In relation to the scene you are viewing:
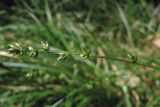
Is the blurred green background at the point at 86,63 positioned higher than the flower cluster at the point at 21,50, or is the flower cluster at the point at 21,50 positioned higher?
the blurred green background at the point at 86,63

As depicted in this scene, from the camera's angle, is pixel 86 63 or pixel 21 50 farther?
pixel 86 63

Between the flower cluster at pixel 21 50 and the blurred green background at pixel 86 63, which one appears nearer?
the flower cluster at pixel 21 50

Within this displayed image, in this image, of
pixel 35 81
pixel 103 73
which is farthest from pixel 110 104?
pixel 35 81

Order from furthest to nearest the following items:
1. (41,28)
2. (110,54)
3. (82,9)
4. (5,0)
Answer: (5,0), (82,9), (41,28), (110,54)

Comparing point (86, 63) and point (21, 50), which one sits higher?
point (86, 63)

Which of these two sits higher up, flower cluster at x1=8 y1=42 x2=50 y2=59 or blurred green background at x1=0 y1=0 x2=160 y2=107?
blurred green background at x1=0 y1=0 x2=160 y2=107

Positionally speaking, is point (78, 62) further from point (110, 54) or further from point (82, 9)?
point (82, 9)

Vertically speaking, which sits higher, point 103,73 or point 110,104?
point 103,73

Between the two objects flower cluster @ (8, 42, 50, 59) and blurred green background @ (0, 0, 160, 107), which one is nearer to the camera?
flower cluster @ (8, 42, 50, 59)
